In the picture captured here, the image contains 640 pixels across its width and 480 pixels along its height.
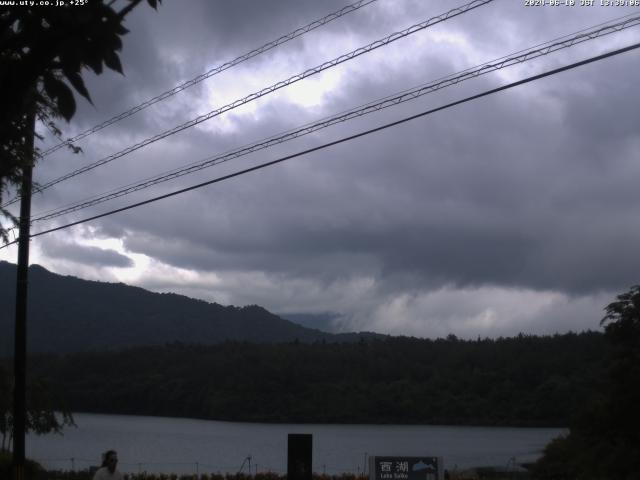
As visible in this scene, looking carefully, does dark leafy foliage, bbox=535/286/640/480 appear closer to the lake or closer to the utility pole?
the utility pole

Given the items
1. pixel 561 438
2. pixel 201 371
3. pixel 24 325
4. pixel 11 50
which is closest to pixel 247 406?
pixel 201 371

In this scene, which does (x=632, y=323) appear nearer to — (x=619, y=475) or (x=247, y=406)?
(x=619, y=475)

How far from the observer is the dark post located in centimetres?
1543

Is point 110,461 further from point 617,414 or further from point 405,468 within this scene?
point 617,414

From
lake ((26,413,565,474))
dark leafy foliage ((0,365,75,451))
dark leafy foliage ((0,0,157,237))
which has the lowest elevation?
lake ((26,413,565,474))

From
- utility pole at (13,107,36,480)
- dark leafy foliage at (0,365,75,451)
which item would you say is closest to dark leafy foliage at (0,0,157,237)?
utility pole at (13,107,36,480)

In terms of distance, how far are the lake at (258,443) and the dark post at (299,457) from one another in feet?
105

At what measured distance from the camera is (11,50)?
230 inches

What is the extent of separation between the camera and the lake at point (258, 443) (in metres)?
53.9

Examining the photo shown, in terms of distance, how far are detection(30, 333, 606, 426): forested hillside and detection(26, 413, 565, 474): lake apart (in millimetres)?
2348

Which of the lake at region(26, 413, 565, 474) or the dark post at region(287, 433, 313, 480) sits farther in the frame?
the lake at region(26, 413, 565, 474)

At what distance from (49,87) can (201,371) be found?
96.5m

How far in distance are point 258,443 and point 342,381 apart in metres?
29.2

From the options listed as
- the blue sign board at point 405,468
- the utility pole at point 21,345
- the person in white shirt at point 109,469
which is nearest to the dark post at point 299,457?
the blue sign board at point 405,468
